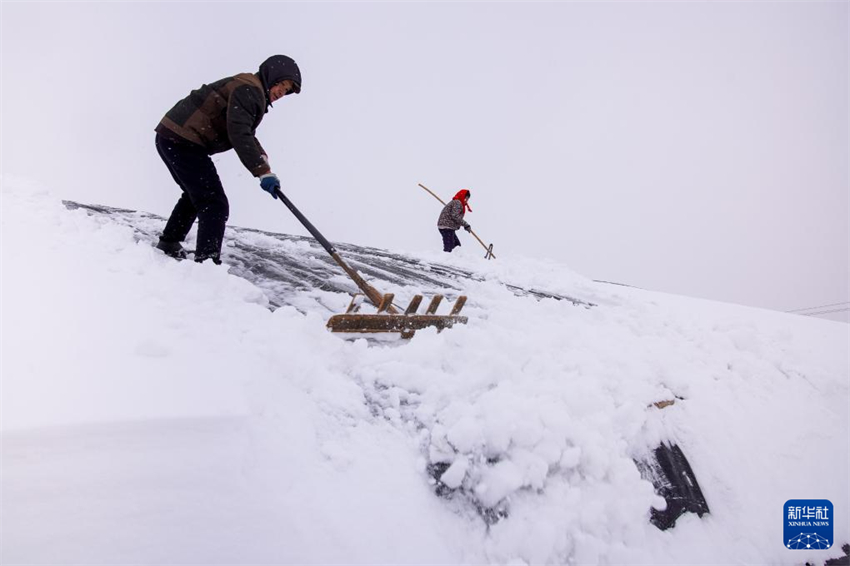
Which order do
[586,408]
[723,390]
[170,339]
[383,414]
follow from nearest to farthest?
[170,339] < [383,414] < [586,408] < [723,390]

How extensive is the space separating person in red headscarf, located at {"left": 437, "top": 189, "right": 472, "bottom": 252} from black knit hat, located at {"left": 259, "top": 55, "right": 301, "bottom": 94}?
6863mm

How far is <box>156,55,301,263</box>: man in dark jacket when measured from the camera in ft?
9.87

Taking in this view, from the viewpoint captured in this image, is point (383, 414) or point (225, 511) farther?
point (383, 414)

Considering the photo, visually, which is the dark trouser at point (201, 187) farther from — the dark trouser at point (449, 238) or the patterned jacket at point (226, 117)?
the dark trouser at point (449, 238)

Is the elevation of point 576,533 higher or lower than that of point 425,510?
higher

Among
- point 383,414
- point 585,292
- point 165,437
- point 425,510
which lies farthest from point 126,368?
point 585,292

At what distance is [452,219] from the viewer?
1002 cm

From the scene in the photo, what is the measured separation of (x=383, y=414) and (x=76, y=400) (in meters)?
1.09

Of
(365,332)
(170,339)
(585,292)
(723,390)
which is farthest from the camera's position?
(585,292)

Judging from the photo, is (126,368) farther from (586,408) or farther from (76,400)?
(586,408)

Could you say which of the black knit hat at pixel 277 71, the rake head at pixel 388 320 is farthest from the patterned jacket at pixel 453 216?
the rake head at pixel 388 320

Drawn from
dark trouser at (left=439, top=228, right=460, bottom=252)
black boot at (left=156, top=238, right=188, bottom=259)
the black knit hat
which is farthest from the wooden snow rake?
dark trouser at (left=439, top=228, right=460, bottom=252)

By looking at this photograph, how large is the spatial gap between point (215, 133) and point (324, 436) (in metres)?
2.42

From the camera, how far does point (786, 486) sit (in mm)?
2477
